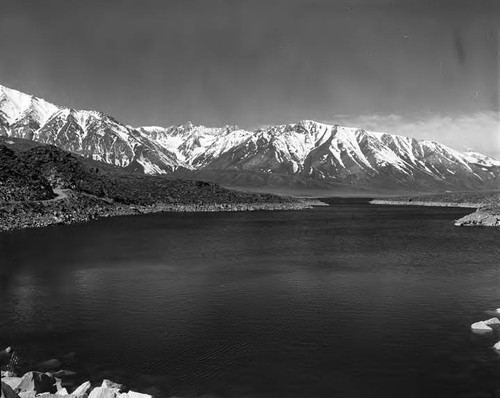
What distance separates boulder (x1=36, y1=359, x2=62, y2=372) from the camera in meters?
36.0

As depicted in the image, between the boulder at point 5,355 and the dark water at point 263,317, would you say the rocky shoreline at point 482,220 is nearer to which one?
the dark water at point 263,317

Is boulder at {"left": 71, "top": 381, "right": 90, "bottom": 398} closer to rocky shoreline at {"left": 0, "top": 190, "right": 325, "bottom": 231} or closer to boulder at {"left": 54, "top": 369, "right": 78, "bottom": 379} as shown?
boulder at {"left": 54, "top": 369, "right": 78, "bottom": 379}

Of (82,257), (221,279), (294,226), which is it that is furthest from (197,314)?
(294,226)

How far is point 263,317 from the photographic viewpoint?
4953 centimetres

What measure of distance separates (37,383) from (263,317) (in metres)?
24.5

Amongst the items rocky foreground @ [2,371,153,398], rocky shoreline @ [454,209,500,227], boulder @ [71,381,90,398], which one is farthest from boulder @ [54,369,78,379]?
rocky shoreline @ [454,209,500,227]

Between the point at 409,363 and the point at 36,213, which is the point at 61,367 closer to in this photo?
the point at 409,363

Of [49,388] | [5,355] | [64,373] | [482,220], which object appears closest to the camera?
[49,388]

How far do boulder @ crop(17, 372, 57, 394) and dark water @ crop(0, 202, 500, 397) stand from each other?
15.5 ft

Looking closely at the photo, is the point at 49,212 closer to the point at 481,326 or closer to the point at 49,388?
the point at 49,388

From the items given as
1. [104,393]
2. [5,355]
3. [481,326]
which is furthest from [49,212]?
[481,326]

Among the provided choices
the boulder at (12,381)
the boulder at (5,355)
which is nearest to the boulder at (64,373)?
the boulder at (12,381)

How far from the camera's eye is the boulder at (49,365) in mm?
36000

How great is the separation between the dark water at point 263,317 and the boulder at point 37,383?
15.5 feet
